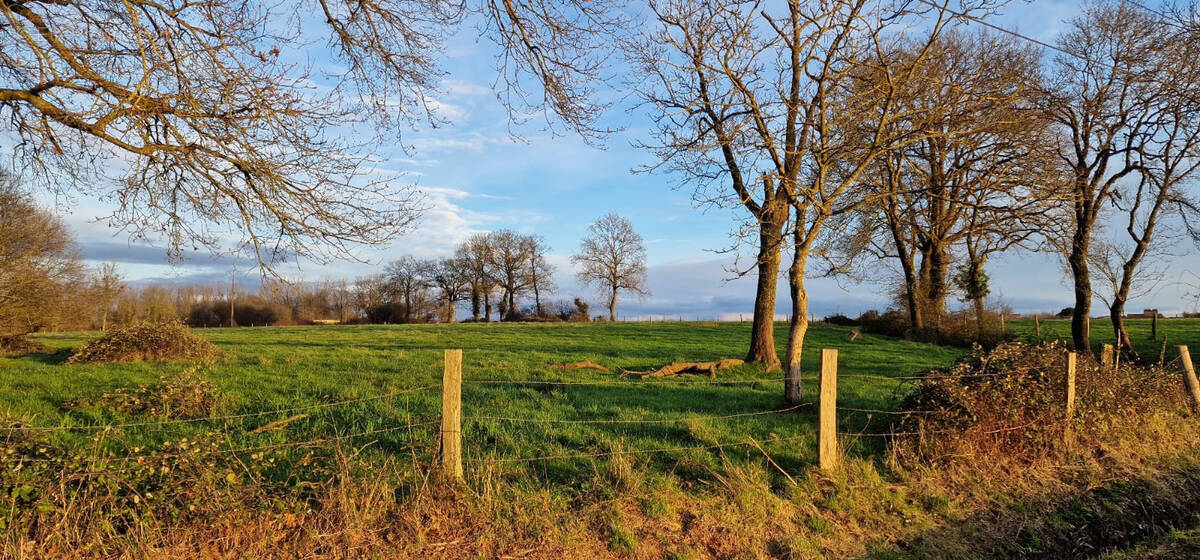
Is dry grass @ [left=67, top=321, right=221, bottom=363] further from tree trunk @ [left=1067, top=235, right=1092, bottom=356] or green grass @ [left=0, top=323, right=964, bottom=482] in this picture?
tree trunk @ [left=1067, top=235, right=1092, bottom=356]

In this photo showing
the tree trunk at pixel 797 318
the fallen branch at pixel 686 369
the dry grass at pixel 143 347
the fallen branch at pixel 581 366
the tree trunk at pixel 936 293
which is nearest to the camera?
the tree trunk at pixel 797 318

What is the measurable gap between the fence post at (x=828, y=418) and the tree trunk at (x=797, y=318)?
2.74 meters

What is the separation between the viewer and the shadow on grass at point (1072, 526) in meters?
5.81

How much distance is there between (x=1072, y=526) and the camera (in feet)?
21.0

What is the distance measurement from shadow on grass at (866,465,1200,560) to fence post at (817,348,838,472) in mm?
1221

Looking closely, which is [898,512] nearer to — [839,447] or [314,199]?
[839,447]

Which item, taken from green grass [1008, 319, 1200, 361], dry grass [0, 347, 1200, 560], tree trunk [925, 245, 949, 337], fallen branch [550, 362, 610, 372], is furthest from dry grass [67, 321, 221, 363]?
tree trunk [925, 245, 949, 337]

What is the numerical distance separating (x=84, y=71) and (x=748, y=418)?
9.13 metres

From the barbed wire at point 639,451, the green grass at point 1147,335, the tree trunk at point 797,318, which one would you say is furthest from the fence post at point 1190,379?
the green grass at point 1147,335

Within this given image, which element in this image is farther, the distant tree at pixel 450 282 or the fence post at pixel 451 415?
the distant tree at pixel 450 282

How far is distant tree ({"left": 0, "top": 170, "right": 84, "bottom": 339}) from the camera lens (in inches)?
729

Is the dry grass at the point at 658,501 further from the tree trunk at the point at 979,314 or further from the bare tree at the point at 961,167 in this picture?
the tree trunk at the point at 979,314

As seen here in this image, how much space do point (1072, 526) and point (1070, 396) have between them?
8.53ft

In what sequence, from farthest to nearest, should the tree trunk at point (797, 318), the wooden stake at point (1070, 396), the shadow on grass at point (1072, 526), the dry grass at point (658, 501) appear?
the tree trunk at point (797, 318) < the wooden stake at point (1070, 396) < the shadow on grass at point (1072, 526) < the dry grass at point (658, 501)
